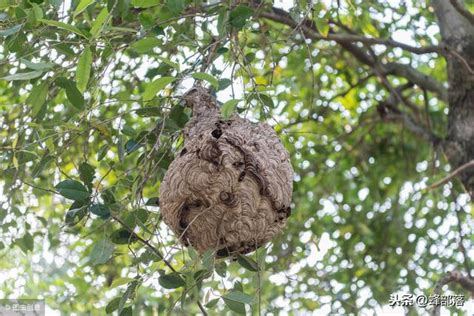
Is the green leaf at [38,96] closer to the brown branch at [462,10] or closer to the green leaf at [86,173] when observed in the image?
the green leaf at [86,173]

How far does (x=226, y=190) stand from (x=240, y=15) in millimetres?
436

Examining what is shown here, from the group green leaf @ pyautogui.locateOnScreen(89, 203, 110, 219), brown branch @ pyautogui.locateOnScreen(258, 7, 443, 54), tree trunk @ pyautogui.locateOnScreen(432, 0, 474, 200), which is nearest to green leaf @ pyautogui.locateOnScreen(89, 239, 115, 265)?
green leaf @ pyautogui.locateOnScreen(89, 203, 110, 219)

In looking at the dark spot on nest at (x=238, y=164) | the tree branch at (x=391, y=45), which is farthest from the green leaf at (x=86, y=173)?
the tree branch at (x=391, y=45)

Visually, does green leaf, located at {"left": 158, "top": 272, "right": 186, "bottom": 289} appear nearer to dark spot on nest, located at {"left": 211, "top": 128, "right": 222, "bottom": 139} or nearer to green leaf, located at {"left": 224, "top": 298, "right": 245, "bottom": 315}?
green leaf, located at {"left": 224, "top": 298, "right": 245, "bottom": 315}

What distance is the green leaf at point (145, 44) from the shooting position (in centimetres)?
184

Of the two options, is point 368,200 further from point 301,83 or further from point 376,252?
point 301,83

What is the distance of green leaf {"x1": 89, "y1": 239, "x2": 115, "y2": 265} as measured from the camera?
1.82 metres

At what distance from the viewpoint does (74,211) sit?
1.92 meters

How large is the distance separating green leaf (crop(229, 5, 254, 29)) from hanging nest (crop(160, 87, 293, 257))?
24 centimetres

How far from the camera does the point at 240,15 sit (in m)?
1.94

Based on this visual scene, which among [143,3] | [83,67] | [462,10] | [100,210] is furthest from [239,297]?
[462,10]

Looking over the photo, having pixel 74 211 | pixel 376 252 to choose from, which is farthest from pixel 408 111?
pixel 74 211

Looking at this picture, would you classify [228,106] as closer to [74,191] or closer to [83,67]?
[83,67]

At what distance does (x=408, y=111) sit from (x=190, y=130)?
102 inches
